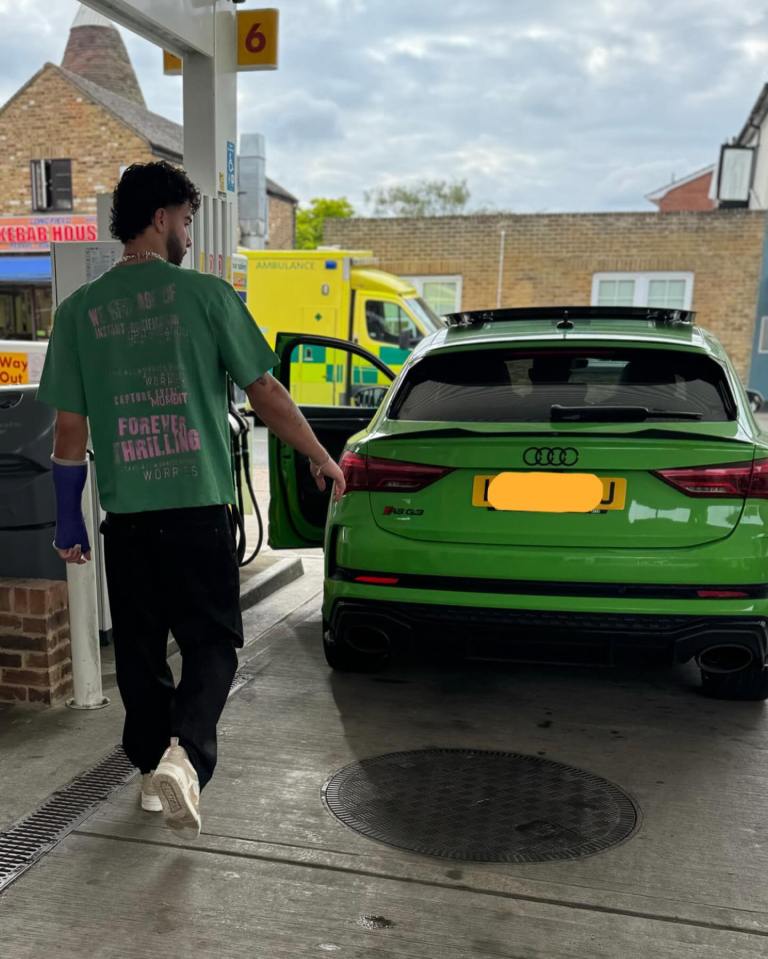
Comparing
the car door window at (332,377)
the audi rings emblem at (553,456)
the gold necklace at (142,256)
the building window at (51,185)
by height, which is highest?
the building window at (51,185)

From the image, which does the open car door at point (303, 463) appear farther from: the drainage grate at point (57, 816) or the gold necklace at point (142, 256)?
the gold necklace at point (142, 256)

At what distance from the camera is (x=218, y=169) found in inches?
236

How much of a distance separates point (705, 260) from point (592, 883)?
21.7 m

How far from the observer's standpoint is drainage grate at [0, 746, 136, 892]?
8.66 feet

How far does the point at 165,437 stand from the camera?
2527 millimetres

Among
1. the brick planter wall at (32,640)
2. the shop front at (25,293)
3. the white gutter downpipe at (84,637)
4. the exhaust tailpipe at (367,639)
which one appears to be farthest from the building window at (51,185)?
the exhaust tailpipe at (367,639)

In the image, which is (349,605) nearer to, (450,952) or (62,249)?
(450,952)

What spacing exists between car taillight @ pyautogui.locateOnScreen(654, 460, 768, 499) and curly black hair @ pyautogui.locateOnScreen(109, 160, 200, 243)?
1912mm

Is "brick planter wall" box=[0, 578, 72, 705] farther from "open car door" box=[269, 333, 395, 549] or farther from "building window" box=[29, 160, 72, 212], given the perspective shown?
"building window" box=[29, 160, 72, 212]

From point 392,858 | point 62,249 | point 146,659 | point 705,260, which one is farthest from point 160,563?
point 705,260

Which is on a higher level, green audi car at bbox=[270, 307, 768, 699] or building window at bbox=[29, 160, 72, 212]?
building window at bbox=[29, 160, 72, 212]

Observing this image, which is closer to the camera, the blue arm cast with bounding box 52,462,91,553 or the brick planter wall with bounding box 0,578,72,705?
the blue arm cast with bounding box 52,462,91,553

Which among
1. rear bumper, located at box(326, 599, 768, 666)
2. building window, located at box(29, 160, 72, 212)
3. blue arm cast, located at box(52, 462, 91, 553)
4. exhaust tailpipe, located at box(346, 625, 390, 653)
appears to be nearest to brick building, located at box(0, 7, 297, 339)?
building window, located at box(29, 160, 72, 212)

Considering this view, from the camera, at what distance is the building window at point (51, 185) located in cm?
2705
